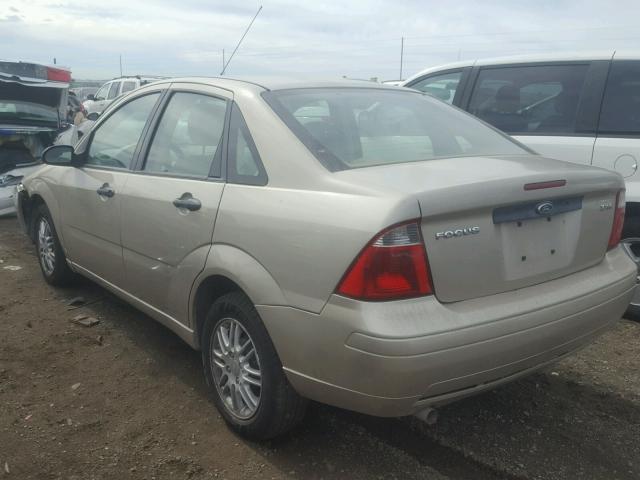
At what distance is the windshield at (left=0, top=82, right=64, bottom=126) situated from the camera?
24.4ft

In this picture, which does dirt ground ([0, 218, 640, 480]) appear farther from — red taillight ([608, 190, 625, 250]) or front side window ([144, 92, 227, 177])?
front side window ([144, 92, 227, 177])

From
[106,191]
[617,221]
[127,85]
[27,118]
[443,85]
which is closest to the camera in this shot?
[617,221]

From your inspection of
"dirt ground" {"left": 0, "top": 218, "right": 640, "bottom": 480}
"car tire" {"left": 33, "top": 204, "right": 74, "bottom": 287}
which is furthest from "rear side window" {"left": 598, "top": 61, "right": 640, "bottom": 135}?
"car tire" {"left": 33, "top": 204, "right": 74, "bottom": 287}

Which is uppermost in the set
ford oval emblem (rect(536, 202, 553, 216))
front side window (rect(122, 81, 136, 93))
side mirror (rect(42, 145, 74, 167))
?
front side window (rect(122, 81, 136, 93))

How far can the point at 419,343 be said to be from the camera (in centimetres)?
208

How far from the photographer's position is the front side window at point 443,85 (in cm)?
524

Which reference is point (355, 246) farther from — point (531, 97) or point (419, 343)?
point (531, 97)

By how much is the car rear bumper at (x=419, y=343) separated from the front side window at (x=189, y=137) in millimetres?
974

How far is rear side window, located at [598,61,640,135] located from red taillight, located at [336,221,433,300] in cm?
272

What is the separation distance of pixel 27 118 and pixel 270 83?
6145mm

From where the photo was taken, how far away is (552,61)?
15.0 ft

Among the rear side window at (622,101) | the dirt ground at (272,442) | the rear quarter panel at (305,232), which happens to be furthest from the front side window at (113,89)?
the rear quarter panel at (305,232)

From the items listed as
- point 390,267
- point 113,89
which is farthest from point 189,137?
point 113,89

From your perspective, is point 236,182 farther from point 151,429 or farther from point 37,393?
point 37,393
